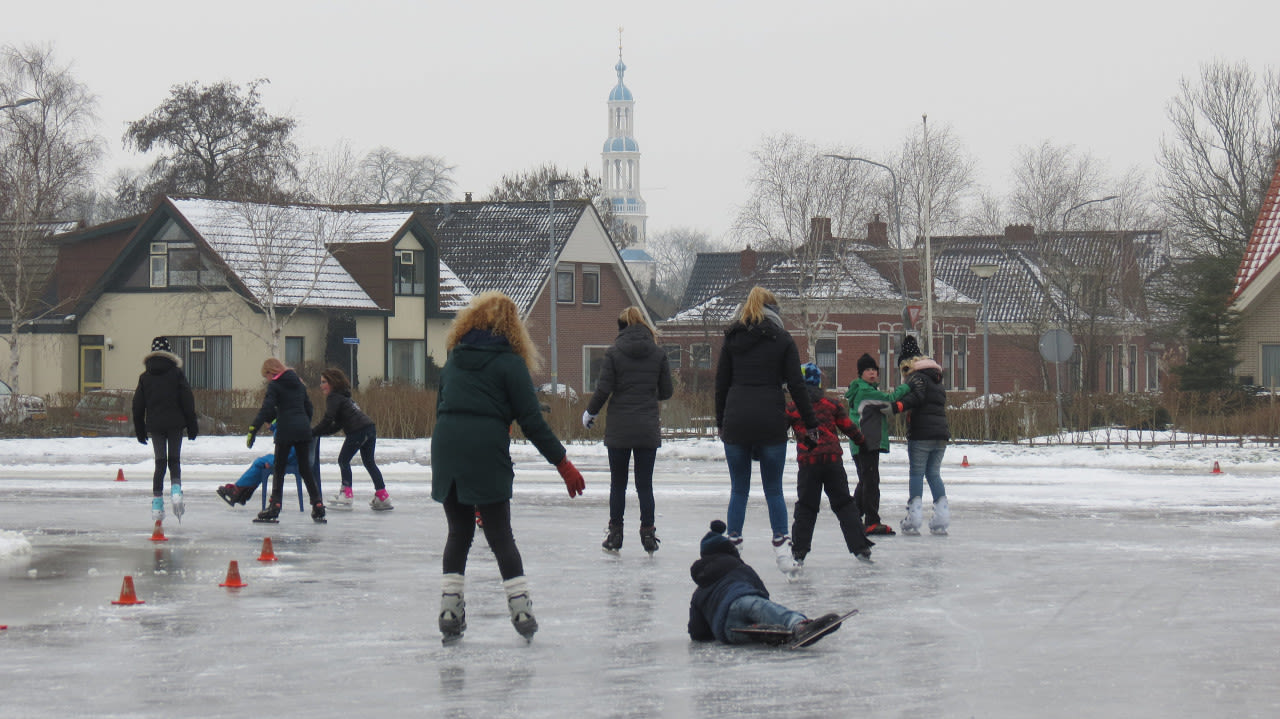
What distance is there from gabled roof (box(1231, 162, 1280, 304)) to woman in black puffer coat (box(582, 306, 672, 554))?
29.9m

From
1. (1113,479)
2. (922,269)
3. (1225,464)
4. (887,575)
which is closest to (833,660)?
(887,575)

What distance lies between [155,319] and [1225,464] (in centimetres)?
3340

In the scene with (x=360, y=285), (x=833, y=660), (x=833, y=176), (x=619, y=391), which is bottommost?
(x=833, y=660)

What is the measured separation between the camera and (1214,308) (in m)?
38.6

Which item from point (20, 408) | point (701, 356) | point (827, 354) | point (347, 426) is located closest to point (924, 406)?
point (347, 426)

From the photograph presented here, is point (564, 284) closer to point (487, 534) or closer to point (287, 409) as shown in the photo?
point (287, 409)

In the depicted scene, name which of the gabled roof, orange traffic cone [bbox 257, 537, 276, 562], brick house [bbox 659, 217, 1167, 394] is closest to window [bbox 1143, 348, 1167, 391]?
brick house [bbox 659, 217, 1167, 394]

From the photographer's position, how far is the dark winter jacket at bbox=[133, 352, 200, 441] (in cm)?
1512

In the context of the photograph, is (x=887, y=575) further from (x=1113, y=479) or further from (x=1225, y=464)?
(x=1225, y=464)

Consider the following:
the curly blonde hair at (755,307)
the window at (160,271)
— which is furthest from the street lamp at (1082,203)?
the curly blonde hair at (755,307)

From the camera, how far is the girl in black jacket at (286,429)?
15969 mm

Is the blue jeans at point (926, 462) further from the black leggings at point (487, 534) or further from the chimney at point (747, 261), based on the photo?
the chimney at point (747, 261)

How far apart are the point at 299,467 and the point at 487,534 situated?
777cm

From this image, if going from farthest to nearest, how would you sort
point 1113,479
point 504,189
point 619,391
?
point 504,189 < point 1113,479 < point 619,391
